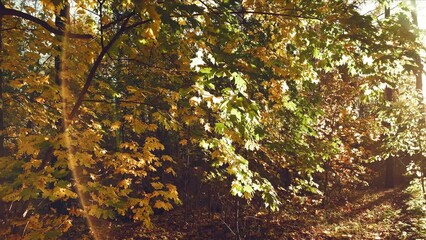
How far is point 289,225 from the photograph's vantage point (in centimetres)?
1173

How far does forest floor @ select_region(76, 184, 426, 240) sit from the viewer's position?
10.5 meters

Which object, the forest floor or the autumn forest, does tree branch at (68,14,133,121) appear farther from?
the forest floor

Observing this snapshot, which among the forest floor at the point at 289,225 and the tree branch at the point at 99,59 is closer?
the tree branch at the point at 99,59

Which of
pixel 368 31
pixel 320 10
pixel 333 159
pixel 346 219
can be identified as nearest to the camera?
pixel 368 31

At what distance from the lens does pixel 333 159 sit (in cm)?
→ 1366

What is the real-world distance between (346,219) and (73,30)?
12.0 metres

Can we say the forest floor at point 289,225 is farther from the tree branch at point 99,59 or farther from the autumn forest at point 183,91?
the tree branch at point 99,59

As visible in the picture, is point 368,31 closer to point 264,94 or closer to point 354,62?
point 354,62

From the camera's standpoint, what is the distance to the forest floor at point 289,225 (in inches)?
413

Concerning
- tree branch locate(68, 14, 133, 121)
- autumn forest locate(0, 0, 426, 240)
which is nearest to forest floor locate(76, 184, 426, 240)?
autumn forest locate(0, 0, 426, 240)

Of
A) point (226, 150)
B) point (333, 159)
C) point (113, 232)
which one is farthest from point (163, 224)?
point (226, 150)

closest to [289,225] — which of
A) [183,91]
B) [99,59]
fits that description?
[183,91]

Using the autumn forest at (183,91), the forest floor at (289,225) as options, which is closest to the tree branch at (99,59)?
the autumn forest at (183,91)

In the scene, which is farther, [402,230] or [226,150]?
[402,230]
